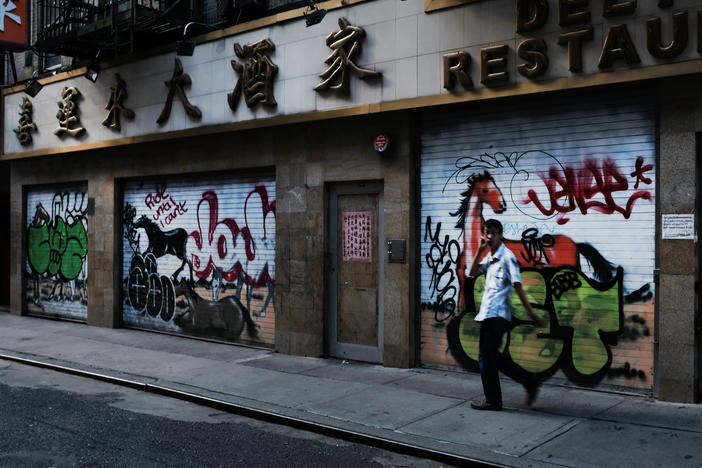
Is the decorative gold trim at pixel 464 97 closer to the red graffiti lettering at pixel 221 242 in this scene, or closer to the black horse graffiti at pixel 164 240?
the red graffiti lettering at pixel 221 242

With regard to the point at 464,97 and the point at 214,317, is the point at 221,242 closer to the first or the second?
the point at 214,317

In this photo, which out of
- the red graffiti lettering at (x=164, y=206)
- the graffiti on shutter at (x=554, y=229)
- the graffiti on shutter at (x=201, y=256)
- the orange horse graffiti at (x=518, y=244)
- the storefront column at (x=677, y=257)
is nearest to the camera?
the storefront column at (x=677, y=257)

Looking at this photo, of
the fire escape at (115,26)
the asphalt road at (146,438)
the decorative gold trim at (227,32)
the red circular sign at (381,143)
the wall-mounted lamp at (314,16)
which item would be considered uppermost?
the fire escape at (115,26)

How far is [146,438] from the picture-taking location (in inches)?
260

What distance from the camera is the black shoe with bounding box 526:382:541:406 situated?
7391 mm

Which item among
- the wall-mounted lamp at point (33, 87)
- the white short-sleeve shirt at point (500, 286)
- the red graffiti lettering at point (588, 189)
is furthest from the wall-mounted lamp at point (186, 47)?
the white short-sleeve shirt at point (500, 286)

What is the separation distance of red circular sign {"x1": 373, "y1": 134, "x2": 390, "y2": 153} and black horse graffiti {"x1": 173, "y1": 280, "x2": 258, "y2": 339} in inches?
153

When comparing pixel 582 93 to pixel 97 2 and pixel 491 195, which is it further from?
pixel 97 2

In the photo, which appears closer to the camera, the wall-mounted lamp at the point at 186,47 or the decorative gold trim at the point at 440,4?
the decorative gold trim at the point at 440,4

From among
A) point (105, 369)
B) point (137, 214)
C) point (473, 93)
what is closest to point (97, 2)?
point (137, 214)

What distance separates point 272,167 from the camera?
11461mm

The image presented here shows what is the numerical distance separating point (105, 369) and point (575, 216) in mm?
6726

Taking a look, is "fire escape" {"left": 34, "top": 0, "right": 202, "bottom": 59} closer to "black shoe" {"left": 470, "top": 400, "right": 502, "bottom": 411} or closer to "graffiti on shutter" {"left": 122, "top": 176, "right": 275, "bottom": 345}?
"graffiti on shutter" {"left": 122, "top": 176, "right": 275, "bottom": 345}

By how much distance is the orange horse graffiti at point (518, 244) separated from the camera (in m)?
8.21
